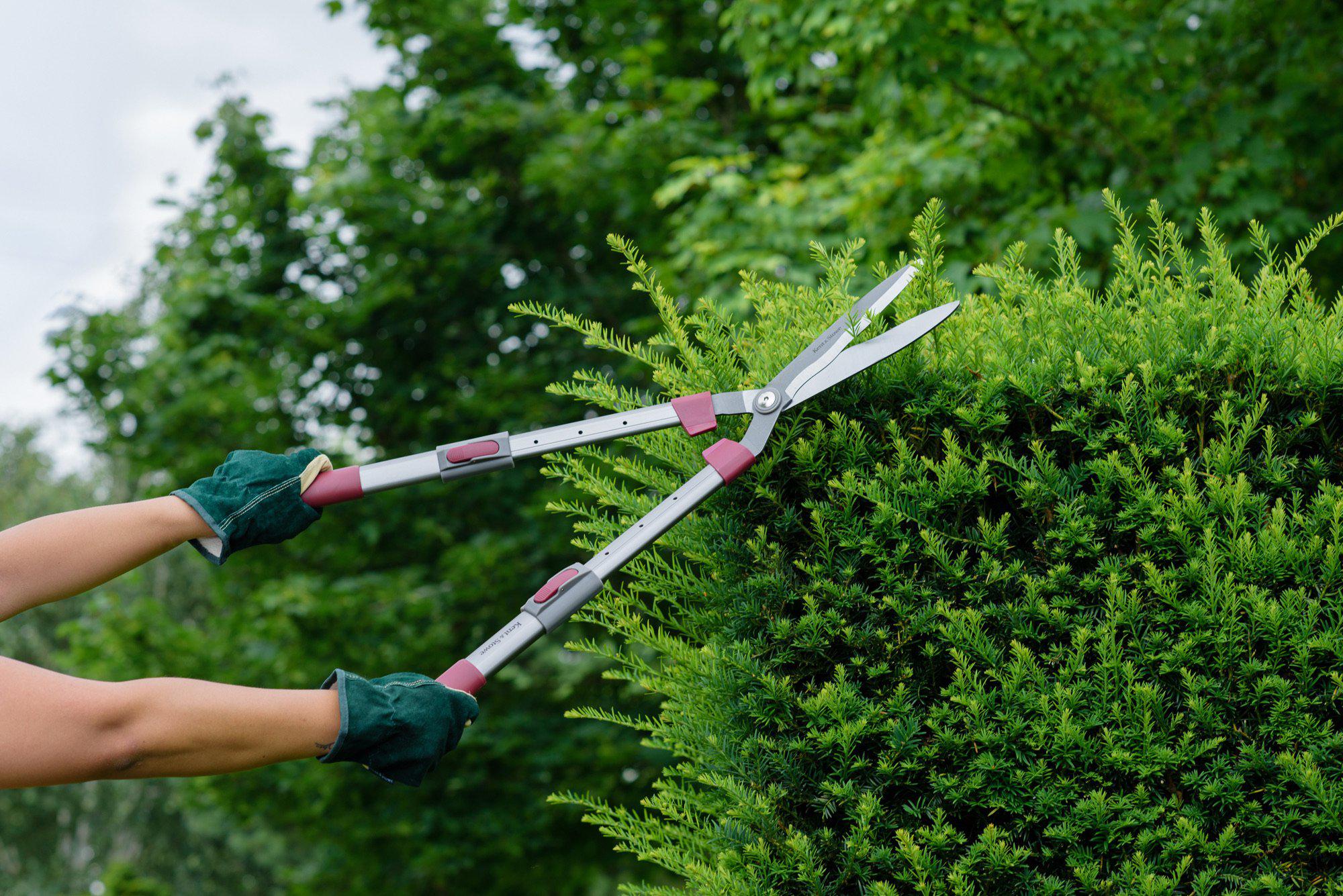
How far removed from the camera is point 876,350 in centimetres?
196

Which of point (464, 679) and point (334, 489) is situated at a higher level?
point (334, 489)

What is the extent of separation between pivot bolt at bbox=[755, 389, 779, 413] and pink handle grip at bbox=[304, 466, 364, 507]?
822 millimetres

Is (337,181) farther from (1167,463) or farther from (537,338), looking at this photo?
(1167,463)

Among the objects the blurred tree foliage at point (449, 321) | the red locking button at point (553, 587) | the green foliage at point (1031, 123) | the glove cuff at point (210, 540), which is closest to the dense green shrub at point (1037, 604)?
the red locking button at point (553, 587)

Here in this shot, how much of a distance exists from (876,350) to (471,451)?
0.85 meters

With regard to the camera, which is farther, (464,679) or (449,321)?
(449,321)

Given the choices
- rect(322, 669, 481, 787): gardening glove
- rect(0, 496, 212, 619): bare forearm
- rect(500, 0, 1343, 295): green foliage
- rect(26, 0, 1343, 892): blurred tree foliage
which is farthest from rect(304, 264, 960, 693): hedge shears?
rect(26, 0, 1343, 892): blurred tree foliage

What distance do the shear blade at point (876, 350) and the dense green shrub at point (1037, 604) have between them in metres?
0.09

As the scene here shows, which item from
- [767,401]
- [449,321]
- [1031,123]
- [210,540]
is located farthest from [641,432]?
[449,321]

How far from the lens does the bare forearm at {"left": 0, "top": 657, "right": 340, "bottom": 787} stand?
1411 millimetres

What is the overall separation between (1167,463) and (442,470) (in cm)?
140

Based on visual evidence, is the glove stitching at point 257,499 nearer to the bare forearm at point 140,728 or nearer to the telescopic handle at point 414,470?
the telescopic handle at point 414,470

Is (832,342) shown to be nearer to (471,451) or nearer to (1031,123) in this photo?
(471,451)

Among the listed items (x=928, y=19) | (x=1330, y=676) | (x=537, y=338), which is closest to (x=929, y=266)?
(x=1330, y=676)
